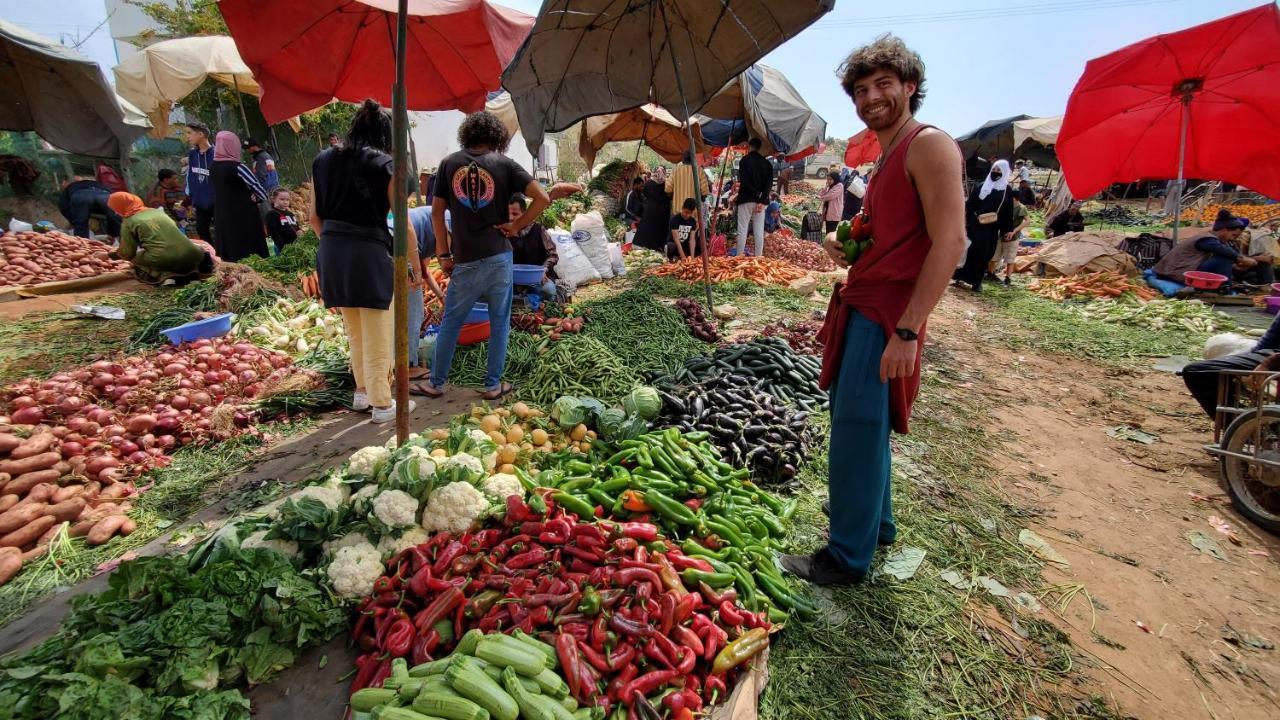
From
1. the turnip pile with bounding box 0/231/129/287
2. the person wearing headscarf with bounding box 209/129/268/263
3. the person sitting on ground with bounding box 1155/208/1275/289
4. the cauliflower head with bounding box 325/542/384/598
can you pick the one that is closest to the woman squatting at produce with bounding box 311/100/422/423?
the cauliflower head with bounding box 325/542/384/598

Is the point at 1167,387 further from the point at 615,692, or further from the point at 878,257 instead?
the point at 615,692

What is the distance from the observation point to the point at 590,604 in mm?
2027

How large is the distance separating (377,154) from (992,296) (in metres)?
10.7

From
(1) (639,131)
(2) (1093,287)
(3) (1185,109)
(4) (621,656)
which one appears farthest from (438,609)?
(1) (639,131)

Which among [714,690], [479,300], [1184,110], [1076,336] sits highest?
[1184,110]

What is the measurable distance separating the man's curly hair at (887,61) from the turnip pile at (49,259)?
9818mm

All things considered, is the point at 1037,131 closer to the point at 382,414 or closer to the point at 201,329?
the point at 382,414

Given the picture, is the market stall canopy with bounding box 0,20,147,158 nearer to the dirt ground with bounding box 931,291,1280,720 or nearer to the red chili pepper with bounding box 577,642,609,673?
the red chili pepper with bounding box 577,642,609,673

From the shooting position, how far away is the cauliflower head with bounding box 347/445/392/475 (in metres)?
2.87

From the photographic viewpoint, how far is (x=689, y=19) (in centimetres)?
550

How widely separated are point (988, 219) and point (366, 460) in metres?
10.9

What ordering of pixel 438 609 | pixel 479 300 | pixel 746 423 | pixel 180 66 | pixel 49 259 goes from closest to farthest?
pixel 438 609, pixel 746 423, pixel 479 300, pixel 49 259, pixel 180 66

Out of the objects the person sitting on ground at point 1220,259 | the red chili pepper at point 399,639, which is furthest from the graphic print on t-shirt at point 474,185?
the person sitting on ground at point 1220,259

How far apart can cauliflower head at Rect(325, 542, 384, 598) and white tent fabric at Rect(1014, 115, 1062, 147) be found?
22.1 m
